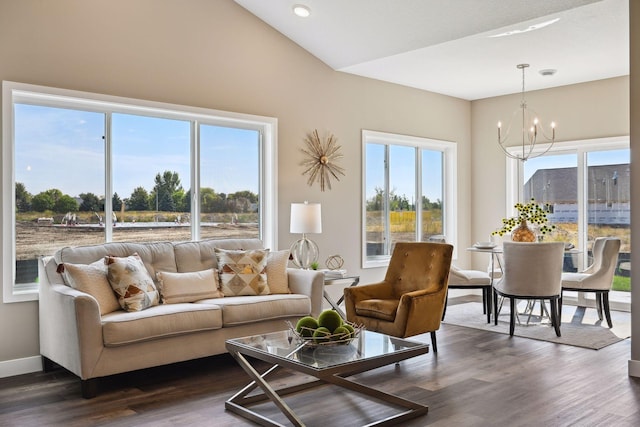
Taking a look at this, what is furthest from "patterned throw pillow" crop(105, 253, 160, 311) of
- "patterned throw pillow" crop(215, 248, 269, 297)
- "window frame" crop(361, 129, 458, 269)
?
"window frame" crop(361, 129, 458, 269)

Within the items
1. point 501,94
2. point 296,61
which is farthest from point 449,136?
point 296,61

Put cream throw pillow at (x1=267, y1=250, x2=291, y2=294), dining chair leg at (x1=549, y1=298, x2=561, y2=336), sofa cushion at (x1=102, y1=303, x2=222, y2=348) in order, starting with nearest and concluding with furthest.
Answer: sofa cushion at (x1=102, y1=303, x2=222, y2=348) → cream throw pillow at (x1=267, y1=250, x2=291, y2=294) → dining chair leg at (x1=549, y1=298, x2=561, y2=336)

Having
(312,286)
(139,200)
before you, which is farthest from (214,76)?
(312,286)

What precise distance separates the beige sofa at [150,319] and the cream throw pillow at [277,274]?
62mm

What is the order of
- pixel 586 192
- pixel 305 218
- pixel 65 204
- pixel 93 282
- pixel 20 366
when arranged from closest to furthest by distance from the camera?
pixel 93 282, pixel 20 366, pixel 65 204, pixel 305 218, pixel 586 192

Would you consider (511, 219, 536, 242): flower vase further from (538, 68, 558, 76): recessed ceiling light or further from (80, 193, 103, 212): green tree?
(80, 193, 103, 212): green tree

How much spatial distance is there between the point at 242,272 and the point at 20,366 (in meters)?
1.73

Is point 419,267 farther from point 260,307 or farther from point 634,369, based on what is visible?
point 634,369

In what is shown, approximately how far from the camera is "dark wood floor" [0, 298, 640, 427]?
3.27 metres

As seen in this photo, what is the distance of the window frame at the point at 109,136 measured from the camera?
165 inches

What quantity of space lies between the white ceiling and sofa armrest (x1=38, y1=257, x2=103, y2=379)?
3.11 metres

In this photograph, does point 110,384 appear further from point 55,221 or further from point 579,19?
point 579,19

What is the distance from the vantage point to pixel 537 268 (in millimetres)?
5305

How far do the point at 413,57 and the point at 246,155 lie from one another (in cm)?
197
